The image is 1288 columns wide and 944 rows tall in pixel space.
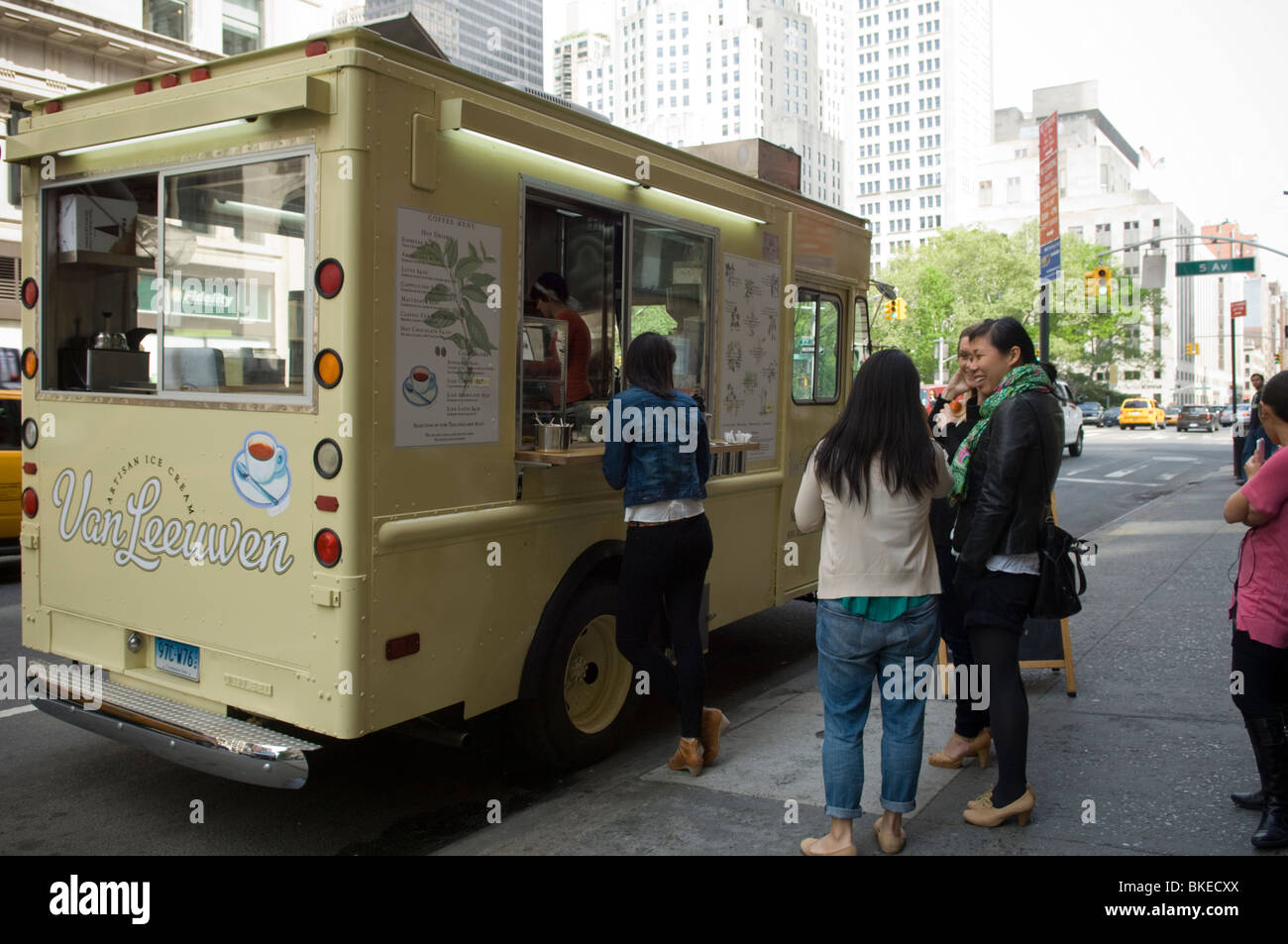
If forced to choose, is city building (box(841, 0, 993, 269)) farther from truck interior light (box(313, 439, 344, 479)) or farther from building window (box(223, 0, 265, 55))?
truck interior light (box(313, 439, 344, 479))

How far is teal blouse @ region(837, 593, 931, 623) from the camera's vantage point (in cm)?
366

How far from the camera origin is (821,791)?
4484 millimetres

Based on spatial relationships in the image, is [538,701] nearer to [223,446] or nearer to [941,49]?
[223,446]

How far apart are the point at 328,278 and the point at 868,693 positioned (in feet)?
8.05

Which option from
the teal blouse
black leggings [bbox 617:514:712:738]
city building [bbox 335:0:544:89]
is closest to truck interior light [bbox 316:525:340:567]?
black leggings [bbox 617:514:712:738]

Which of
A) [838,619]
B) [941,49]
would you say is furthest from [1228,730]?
[941,49]

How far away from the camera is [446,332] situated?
13.4ft

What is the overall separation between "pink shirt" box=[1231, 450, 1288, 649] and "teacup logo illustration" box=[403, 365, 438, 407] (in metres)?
3.02

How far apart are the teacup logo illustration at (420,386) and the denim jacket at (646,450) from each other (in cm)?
89

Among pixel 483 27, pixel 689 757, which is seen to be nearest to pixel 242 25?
pixel 689 757

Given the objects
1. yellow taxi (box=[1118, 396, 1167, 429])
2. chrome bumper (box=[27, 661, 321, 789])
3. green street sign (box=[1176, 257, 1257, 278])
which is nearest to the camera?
chrome bumper (box=[27, 661, 321, 789])

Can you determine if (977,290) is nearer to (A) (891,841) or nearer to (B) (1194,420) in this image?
Result: (B) (1194,420)

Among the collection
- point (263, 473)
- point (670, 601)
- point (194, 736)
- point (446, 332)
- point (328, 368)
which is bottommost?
point (194, 736)
